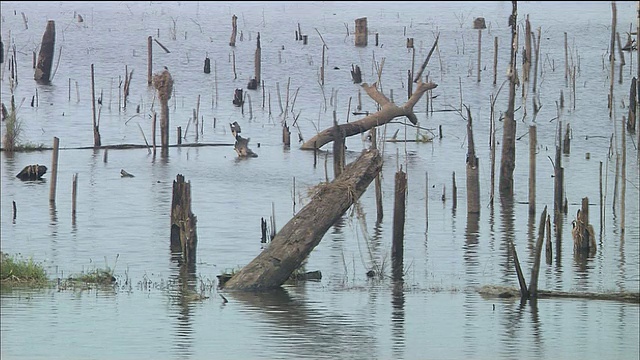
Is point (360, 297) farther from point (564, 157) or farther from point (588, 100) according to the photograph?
point (588, 100)

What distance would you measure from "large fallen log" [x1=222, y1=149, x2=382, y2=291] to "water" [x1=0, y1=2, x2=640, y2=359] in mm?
270

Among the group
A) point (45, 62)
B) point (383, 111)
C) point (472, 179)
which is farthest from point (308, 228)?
point (45, 62)

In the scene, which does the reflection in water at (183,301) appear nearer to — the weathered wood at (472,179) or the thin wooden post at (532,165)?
the weathered wood at (472,179)

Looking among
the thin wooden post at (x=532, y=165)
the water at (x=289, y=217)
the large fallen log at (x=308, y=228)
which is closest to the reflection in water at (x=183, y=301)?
the water at (x=289, y=217)

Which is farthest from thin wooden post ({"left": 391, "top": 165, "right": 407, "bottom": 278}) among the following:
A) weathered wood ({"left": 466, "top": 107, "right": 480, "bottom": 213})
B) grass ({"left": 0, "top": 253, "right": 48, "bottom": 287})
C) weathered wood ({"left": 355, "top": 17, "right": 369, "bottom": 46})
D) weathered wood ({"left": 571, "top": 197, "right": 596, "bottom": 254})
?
weathered wood ({"left": 355, "top": 17, "right": 369, "bottom": 46})

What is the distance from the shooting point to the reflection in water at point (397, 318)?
1521cm

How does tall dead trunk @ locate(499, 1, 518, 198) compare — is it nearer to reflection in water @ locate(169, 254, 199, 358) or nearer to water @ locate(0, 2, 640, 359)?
water @ locate(0, 2, 640, 359)

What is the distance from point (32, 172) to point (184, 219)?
37.0 feet

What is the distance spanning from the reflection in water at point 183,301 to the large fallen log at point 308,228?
2.36 feet

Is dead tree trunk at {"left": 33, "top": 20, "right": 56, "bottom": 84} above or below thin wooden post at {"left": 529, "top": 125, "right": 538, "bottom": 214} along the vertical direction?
above

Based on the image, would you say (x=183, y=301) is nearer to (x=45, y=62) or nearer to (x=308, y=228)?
(x=308, y=228)

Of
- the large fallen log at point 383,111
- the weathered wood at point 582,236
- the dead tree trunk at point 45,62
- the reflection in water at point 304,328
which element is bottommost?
the reflection in water at point 304,328

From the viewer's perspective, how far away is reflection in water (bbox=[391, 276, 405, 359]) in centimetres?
1521

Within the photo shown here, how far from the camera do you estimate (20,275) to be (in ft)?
59.5
